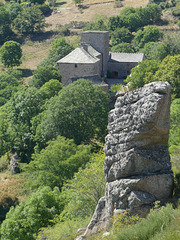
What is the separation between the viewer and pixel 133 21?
315ft

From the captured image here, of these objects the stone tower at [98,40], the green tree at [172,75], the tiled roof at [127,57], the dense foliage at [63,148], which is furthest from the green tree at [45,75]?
the green tree at [172,75]

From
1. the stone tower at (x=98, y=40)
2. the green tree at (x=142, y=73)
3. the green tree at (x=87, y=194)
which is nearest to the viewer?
the green tree at (x=87, y=194)

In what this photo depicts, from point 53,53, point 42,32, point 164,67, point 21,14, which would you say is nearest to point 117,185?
point 164,67

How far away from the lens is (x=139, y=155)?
44.5 feet

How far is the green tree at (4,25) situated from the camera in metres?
106

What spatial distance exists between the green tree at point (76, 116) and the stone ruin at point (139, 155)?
22.4 metres

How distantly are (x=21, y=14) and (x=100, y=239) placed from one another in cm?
10908

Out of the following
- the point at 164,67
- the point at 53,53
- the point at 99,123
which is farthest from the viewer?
the point at 53,53

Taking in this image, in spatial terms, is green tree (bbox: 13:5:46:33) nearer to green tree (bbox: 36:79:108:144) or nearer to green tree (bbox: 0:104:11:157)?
green tree (bbox: 0:104:11:157)

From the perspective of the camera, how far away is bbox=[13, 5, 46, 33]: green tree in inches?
4188

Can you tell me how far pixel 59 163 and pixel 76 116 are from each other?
9040mm

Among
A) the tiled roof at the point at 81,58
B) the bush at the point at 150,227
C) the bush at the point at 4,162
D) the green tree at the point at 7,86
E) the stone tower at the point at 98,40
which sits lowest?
the bush at the point at 4,162

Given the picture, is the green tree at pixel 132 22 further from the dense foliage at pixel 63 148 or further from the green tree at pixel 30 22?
the green tree at pixel 30 22

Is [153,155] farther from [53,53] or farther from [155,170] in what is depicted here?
[53,53]
